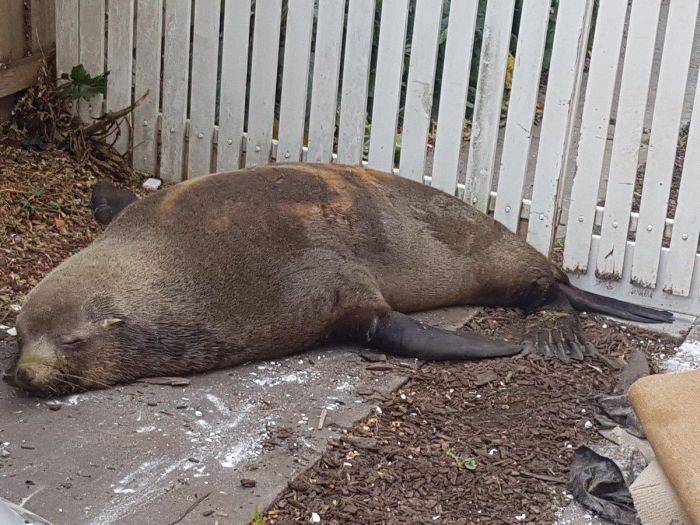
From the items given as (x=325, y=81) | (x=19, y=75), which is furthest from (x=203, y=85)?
(x=19, y=75)

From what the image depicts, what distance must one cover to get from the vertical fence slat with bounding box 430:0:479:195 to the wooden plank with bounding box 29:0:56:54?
2.87m

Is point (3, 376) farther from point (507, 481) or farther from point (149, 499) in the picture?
point (507, 481)

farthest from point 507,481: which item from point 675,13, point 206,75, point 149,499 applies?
point 206,75

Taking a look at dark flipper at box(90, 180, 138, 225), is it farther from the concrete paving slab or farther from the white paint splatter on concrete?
the white paint splatter on concrete

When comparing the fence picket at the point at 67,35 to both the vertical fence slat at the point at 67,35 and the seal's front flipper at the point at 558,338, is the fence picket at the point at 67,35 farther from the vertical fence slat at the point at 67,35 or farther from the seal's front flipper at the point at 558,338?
the seal's front flipper at the point at 558,338

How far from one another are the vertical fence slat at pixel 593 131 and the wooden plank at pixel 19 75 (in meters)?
3.69

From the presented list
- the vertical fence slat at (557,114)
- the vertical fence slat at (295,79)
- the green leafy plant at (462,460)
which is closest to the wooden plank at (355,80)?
the vertical fence slat at (295,79)

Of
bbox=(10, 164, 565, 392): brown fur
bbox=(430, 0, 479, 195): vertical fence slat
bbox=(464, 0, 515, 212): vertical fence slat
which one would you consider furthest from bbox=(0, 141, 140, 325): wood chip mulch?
bbox=(464, 0, 515, 212): vertical fence slat

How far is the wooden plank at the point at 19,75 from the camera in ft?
24.1

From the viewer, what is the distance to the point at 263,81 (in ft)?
23.3

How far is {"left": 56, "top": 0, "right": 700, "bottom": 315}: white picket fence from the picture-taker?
242 inches

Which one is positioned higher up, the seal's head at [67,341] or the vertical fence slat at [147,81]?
the vertical fence slat at [147,81]

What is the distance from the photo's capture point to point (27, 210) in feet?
21.9

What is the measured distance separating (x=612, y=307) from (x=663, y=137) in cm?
98
